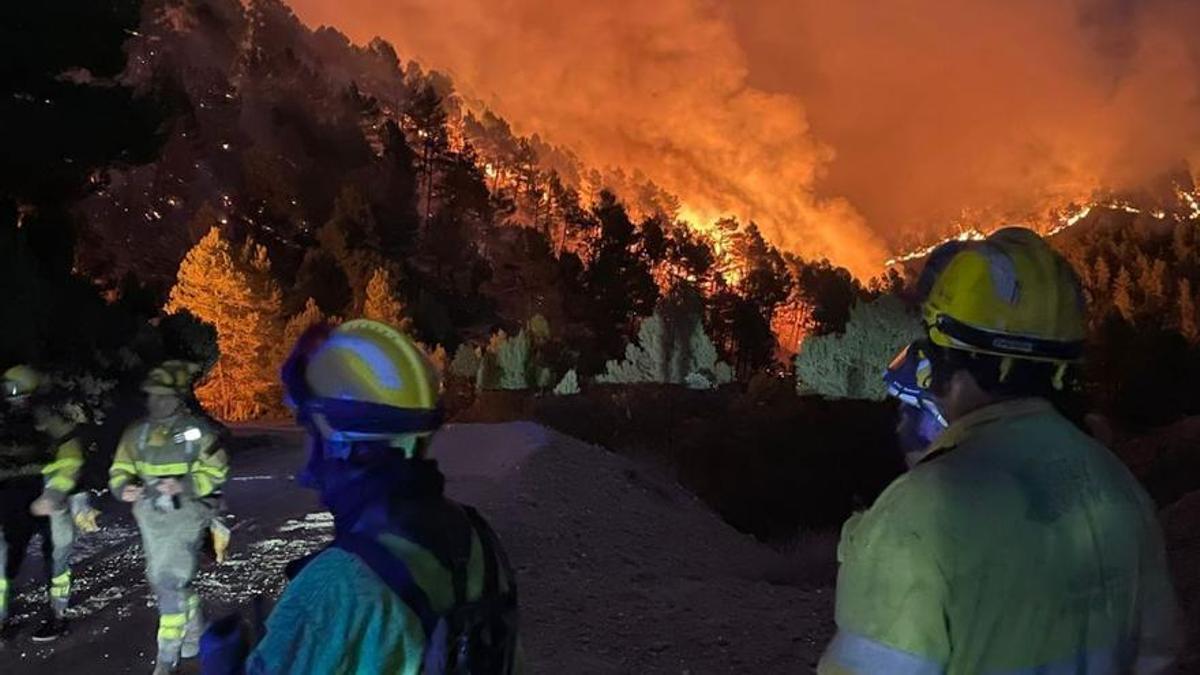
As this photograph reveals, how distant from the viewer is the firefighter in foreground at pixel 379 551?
1.65 metres

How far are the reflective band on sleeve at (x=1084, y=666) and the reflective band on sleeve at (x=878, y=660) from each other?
5.3 inches

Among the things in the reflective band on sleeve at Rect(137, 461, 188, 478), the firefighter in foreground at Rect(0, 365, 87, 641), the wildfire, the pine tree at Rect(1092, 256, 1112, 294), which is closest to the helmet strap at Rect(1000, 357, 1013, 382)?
the reflective band on sleeve at Rect(137, 461, 188, 478)

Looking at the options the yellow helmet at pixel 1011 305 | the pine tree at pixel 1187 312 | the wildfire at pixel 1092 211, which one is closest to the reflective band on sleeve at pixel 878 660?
the yellow helmet at pixel 1011 305

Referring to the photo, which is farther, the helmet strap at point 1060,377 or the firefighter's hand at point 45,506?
the firefighter's hand at point 45,506

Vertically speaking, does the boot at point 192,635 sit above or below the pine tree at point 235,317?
below

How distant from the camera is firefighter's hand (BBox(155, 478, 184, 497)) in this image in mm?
5430

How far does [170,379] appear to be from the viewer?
18.0ft

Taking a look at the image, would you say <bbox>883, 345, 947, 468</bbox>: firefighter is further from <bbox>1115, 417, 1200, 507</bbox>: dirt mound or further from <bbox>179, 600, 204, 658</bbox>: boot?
<bbox>1115, 417, 1200, 507</bbox>: dirt mound

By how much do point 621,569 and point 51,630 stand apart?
5.66 metres

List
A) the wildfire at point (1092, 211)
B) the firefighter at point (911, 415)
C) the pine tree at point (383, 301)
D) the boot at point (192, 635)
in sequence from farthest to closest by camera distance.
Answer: the wildfire at point (1092, 211)
the pine tree at point (383, 301)
the boot at point (192, 635)
the firefighter at point (911, 415)

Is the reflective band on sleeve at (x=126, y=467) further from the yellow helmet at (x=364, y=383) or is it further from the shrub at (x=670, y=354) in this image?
the shrub at (x=670, y=354)

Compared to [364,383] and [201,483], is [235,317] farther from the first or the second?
[364,383]

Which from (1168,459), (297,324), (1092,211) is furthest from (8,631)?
(1092,211)

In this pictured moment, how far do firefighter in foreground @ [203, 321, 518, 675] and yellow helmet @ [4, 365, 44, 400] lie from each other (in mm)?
5936
